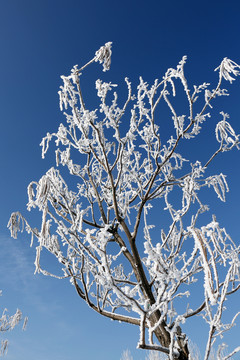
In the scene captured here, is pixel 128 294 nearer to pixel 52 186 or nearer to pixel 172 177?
pixel 52 186

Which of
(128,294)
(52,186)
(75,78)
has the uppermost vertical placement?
(75,78)

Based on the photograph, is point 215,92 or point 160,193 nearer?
point 215,92

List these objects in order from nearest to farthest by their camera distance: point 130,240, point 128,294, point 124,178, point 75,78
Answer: point 128,294
point 75,78
point 130,240
point 124,178

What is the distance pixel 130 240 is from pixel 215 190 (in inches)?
52.4

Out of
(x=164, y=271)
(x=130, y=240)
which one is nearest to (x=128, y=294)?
(x=164, y=271)

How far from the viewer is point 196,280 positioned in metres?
3.49

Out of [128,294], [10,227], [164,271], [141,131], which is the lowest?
[128,294]

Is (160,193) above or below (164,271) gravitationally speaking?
above

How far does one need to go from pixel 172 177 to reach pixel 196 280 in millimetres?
1466

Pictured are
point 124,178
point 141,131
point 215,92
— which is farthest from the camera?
point 124,178

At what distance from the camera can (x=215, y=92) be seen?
10.2 feet

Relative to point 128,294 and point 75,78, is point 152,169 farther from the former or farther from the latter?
point 128,294

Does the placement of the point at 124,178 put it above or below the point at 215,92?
below

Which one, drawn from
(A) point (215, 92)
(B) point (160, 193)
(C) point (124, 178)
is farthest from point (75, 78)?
(B) point (160, 193)
